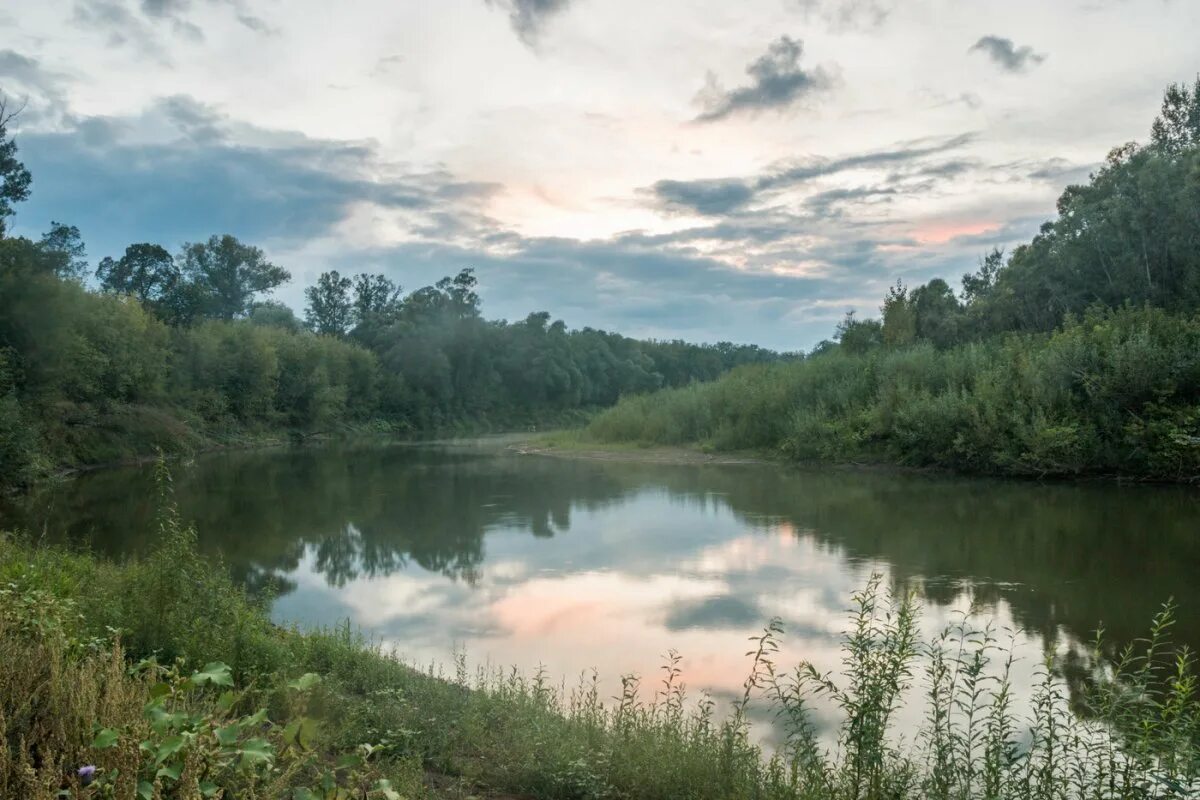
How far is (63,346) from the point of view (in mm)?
28688

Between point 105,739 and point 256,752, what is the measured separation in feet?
1.60

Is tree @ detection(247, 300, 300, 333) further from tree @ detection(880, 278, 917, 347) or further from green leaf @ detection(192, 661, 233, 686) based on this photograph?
green leaf @ detection(192, 661, 233, 686)

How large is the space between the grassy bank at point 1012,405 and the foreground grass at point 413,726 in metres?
14.3

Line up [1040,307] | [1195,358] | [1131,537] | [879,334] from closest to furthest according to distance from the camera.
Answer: [1131,537]
[1195,358]
[1040,307]
[879,334]

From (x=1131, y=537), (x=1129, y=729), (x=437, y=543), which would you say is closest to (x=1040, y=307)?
(x=1131, y=537)

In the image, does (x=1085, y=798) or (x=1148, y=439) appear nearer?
(x=1085, y=798)

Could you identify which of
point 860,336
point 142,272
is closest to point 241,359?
Answer: point 142,272

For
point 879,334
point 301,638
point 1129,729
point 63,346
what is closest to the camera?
point 1129,729

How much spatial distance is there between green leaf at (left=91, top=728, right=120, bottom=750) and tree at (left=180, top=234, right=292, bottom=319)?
79.1 m

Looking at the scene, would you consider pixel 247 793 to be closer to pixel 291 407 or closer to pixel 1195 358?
pixel 1195 358

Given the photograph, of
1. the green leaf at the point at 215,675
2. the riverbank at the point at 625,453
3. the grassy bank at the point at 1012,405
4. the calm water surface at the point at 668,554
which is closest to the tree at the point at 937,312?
the grassy bank at the point at 1012,405

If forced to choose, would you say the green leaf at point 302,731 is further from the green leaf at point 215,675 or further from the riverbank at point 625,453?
the riverbank at point 625,453

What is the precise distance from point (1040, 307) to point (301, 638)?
32725 mm

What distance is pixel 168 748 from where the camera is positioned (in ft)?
9.64
